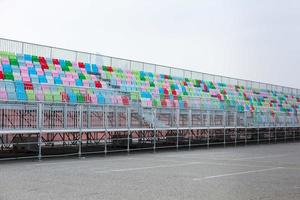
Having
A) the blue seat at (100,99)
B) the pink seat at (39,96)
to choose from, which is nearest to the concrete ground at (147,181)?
the pink seat at (39,96)

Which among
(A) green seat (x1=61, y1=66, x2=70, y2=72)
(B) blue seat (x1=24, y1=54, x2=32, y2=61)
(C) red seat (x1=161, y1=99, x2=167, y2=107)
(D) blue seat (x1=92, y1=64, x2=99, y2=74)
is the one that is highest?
(B) blue seat (x1=24, y1=54, x2=32, y2=61)

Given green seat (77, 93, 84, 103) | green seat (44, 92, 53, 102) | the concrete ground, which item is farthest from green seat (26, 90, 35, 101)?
the concrete ground

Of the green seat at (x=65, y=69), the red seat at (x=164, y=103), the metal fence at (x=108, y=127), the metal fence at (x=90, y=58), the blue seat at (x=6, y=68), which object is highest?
the metal fence at (x=90, y=58)

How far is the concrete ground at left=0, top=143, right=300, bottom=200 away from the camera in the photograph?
662 centimetres

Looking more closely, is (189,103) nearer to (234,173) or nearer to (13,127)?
(13,127)

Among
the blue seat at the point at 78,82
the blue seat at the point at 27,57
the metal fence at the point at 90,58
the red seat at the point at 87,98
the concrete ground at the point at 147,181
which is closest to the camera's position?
the concrete ground at the point at 147,181

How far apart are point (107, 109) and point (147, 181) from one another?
8245 mm

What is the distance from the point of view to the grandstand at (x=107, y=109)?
14.4 metres

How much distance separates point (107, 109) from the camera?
53.3 feet

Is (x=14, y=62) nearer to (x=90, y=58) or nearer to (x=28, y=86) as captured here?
(x=28, y=86)

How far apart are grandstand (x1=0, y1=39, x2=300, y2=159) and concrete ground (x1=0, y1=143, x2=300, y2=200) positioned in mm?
2889

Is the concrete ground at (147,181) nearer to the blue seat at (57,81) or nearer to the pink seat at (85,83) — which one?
the blue seat at (57,81)

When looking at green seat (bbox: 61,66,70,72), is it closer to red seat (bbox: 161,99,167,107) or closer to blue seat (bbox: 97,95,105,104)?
→ blue seat (bbox: 97,95,105,104)

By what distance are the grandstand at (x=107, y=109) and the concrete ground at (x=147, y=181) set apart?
289 cm
